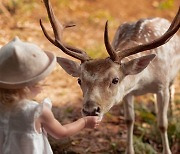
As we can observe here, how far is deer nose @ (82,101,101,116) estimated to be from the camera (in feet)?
14.4

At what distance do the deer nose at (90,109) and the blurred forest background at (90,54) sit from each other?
1.23 feet

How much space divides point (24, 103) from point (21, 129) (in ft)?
0.59

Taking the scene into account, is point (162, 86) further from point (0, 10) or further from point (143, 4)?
point (143, 4)

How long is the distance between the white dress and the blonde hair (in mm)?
42

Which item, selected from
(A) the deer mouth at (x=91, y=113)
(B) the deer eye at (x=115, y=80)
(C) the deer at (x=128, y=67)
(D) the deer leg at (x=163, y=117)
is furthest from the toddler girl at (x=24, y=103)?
(D) the deer leg at (x=163, y=117)

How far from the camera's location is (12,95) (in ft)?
11.2

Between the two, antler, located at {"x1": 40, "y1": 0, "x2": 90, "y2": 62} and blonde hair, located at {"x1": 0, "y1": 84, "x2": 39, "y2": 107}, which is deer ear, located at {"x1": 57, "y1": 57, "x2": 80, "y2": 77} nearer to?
antler, located at {"x1": 40, "y1": 0, "x2": 90, "y2": 62}

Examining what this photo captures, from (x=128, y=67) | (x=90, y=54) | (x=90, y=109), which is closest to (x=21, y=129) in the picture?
(x=90, y=109)

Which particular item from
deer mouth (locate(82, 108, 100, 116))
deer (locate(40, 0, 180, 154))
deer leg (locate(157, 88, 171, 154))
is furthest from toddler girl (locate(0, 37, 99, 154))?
deer leg (locate(157, 88, 171, 154))

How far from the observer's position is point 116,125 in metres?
6.77

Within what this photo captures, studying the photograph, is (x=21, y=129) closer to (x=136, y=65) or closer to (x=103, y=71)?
(x=103, y=71)

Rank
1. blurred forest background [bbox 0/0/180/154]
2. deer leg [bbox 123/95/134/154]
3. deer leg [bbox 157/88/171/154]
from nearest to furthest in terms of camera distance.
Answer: deer leg [bbox 157/88/171/154] → deer leg [bbox 123/95/134/154] → blurred forest background [bbox 0/0/180/154]

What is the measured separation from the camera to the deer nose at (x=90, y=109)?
14.4ft

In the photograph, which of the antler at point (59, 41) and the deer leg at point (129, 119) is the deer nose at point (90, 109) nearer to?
the antler at point (59, 41)
